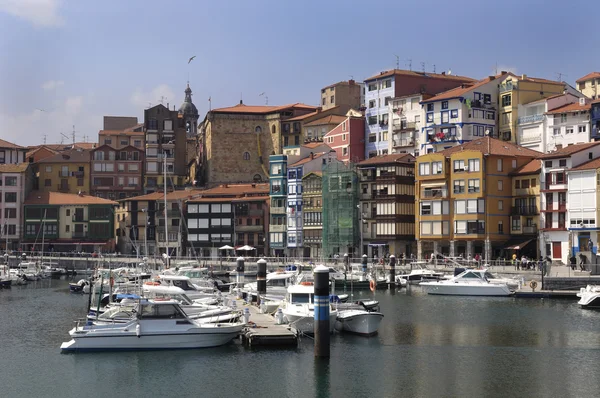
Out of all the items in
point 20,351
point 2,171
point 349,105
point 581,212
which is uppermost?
point 349,105

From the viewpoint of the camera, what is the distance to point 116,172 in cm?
14812

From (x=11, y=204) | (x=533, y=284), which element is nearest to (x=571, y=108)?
(x=533, y=284)

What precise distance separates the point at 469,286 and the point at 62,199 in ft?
254

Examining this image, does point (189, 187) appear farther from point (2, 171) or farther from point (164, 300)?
point (164, 300)

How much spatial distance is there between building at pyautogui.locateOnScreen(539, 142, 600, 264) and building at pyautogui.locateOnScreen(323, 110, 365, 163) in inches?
1404

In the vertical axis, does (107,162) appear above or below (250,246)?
above

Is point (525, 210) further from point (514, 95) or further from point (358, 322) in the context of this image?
point (358, 322)

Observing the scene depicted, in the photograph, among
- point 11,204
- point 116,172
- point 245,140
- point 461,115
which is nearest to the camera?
point 461,115

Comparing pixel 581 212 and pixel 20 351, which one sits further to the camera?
pixel 581 212

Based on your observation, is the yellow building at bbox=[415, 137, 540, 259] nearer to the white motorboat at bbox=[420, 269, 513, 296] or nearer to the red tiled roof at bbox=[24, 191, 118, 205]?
the white motorboat at bbox=[420, 269, 513, 296]

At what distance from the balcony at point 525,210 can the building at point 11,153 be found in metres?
87.7

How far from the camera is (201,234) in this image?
12712 cm

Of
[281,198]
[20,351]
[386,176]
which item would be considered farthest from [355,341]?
[281,198]

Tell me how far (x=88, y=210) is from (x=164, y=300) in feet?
303
